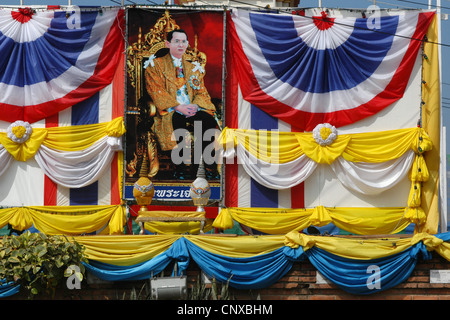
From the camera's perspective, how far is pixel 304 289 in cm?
1227

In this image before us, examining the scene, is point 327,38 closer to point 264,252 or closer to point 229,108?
point 229,108

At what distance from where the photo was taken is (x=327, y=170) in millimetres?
15219

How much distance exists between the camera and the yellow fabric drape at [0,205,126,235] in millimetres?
14922

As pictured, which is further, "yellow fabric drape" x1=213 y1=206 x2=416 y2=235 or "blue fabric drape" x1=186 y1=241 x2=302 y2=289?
"yellow fabric drape" x1=213 y1=206 x2=416 y2=235

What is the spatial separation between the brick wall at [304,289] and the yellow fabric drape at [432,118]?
2549 millimetres

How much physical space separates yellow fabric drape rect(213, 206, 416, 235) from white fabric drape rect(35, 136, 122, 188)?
2708mm

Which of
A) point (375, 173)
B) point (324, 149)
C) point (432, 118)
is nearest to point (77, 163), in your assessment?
point (324, 149)

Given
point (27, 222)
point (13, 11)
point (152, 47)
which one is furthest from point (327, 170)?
point (13, 11)

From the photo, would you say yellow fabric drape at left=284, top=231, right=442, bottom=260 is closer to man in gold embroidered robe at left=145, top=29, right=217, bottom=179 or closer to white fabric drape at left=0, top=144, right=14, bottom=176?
man in gold embroidered robe at left=145, top=29, right=217, bottom=179

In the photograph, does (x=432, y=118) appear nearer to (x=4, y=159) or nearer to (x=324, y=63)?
(x=324, y=63)

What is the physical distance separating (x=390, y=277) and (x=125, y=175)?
5.95 meters

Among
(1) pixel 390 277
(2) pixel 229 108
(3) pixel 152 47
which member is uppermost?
(3) pixel 152 47

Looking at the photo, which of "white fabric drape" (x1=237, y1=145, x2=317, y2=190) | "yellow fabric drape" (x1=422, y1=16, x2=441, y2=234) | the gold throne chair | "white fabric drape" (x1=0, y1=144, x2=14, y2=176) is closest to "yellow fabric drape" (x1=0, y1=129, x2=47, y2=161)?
"white fabric drape" (x1=0, y1=144, x2=14, y2=176)

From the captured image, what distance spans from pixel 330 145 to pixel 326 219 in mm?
1550
